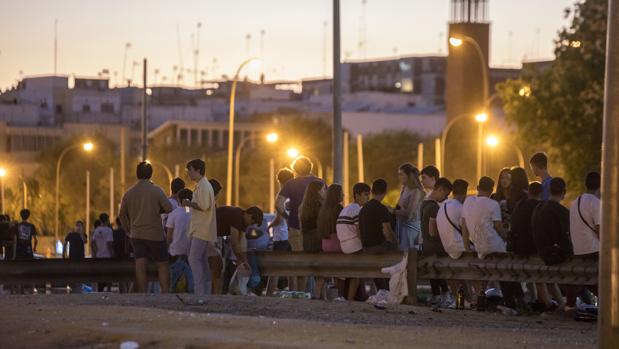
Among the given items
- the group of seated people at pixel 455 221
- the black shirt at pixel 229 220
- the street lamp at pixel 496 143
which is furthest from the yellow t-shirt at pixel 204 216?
the street lamp at pixel 496 143

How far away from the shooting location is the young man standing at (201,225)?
2570 centimetres

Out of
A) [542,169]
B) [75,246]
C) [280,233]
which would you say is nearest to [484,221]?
[542,169]

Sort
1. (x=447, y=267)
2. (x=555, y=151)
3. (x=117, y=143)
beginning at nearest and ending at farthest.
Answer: (x=447, y=267) → (x=555, y=151) → (x=117, y=143)

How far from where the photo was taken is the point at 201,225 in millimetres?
26016

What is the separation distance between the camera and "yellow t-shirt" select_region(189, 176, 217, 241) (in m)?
25.7

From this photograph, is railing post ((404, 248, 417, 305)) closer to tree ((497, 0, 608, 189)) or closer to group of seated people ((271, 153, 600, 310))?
group of seated people ((271, 153, 600, 310))

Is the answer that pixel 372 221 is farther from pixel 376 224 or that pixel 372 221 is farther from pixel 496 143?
pixel 496 143

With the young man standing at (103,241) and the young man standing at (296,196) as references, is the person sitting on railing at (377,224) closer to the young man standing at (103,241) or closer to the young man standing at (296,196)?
the young man standing at (296,196)

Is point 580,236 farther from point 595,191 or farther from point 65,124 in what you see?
point 65,124

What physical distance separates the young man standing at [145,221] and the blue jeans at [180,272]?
113 cm

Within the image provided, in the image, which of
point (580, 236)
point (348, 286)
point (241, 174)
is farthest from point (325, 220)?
point (241, 174)

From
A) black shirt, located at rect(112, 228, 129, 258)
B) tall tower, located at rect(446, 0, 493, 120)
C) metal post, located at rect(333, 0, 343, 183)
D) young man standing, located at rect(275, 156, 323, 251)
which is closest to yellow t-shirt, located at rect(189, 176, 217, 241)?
young man standing, located at rect(275, 156, 323, 251)

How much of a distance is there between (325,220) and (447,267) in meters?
2.17

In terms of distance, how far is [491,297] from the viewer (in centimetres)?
2528
